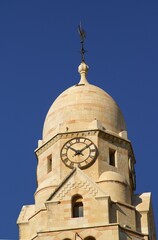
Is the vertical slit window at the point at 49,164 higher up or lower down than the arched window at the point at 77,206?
higher up

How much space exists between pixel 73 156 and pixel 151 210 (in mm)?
5279

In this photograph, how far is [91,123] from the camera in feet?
195

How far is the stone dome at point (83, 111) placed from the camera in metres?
60.0

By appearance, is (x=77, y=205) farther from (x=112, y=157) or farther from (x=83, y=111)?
(x=83, y=111)

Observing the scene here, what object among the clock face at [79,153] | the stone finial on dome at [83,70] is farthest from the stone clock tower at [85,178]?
the stone finial on dome at [83,70]

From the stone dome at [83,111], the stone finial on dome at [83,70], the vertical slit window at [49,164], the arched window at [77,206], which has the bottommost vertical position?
the arched window at [77,206]

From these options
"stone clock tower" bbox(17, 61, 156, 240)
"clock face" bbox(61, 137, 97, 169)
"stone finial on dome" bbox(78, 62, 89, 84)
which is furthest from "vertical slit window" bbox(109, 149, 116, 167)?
"stone finial on dome" bbox(78, 62, 89, 84)

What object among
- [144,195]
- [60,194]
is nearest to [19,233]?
[60,194]

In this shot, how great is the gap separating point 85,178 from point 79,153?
2.10 meters

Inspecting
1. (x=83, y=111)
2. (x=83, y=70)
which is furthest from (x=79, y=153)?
(x=83, y=70)

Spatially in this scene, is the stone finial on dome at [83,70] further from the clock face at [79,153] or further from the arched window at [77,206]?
the arched window at [77,206]

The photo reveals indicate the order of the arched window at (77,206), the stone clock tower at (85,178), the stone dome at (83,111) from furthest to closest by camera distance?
the stone dome at (83,111) < the arched window at (77,206) < the stone clock tower at (85,178)

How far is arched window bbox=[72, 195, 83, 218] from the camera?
55969 mm

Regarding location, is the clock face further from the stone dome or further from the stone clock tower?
the stone dome
